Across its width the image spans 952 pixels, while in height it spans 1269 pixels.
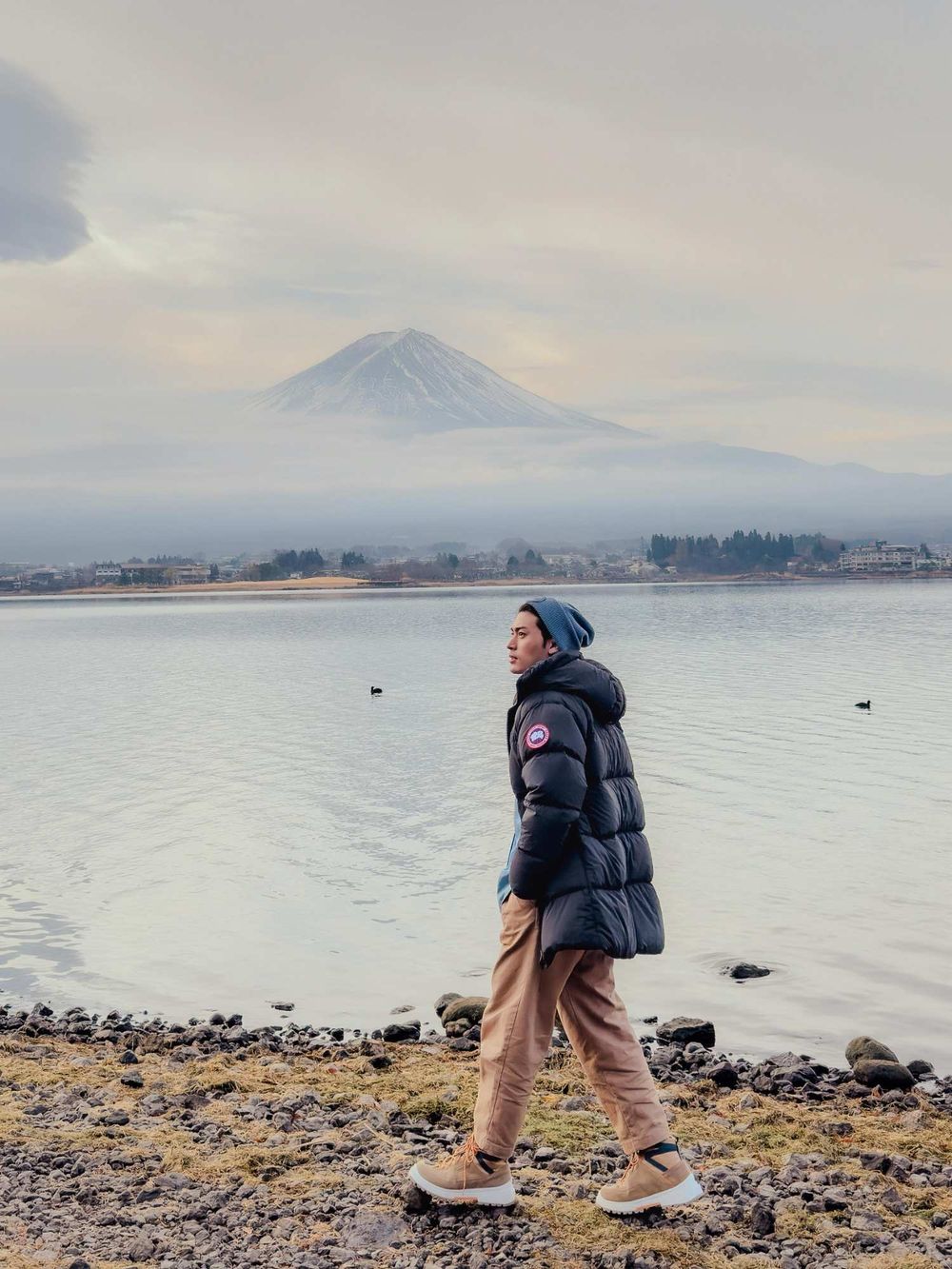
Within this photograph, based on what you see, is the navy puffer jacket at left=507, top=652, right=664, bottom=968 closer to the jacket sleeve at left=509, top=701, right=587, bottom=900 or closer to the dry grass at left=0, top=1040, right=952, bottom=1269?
the jacket sleeve at left=509, top=701, right=587, bottom=900

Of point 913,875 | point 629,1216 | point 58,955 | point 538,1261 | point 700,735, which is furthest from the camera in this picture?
point 700,735

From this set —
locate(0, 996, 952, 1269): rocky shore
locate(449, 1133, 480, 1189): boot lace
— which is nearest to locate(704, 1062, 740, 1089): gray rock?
locate(0, 996, 952, 1269): rocky shore

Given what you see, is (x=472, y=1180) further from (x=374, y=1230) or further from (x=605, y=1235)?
(x=605, y=1235)

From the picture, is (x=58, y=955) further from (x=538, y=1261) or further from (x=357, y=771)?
(x=357, y=771)

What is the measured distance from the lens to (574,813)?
5039 millimetres

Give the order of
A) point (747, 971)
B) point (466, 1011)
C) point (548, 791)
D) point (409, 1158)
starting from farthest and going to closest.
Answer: point (747, 971)
point (466, 1011)
point (409, 1158)
point (548, 791)

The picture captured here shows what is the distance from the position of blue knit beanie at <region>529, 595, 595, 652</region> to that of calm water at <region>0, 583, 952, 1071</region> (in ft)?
15.4

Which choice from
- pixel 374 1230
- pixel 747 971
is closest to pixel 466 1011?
pixel 747 971

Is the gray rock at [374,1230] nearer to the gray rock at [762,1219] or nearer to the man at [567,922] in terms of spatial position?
the man at [567,922]

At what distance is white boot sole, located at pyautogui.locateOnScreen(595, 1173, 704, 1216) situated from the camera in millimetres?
5234

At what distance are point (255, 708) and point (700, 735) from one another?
14.2 m

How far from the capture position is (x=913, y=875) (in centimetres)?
1426

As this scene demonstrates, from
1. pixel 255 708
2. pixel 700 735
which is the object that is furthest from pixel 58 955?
pixel 255 708

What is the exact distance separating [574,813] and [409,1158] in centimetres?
214
